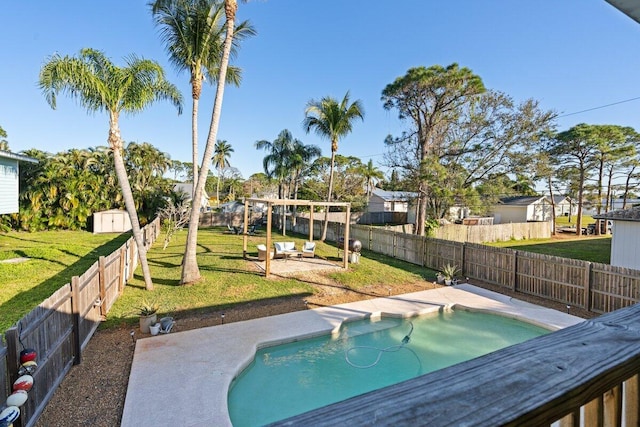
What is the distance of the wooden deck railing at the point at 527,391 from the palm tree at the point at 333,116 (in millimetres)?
16580

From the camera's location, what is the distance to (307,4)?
13539 millimetres

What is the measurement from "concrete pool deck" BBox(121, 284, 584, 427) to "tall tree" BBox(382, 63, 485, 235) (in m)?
8.97

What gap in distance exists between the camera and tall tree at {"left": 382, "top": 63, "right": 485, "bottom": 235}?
1705 cm

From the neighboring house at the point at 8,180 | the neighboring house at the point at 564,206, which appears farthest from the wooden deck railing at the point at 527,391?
the neighboring house at the point at 564,206

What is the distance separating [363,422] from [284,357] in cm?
653

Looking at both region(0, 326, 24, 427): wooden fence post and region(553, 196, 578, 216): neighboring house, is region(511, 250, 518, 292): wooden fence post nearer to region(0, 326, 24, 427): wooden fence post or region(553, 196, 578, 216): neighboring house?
region(0, 326, 24, 427): wooden fence post

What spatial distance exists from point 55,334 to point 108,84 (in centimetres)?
588

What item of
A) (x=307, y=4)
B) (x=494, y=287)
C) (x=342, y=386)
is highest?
(x=307, y=4)

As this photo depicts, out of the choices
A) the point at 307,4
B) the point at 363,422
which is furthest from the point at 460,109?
the point at 363,422

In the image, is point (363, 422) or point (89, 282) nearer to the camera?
point (363, 422)

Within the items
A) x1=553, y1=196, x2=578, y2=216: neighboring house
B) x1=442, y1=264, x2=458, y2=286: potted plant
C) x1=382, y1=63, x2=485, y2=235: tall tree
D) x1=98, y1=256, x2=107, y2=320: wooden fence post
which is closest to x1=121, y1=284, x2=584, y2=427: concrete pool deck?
x1=442, y1=264, x2=458, y2=286: potted plant

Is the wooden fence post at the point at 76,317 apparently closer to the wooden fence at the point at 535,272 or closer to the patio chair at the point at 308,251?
the patio chair at the point at 308,251

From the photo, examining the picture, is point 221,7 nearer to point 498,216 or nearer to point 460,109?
point 460,109

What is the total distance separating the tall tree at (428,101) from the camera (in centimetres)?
1705
